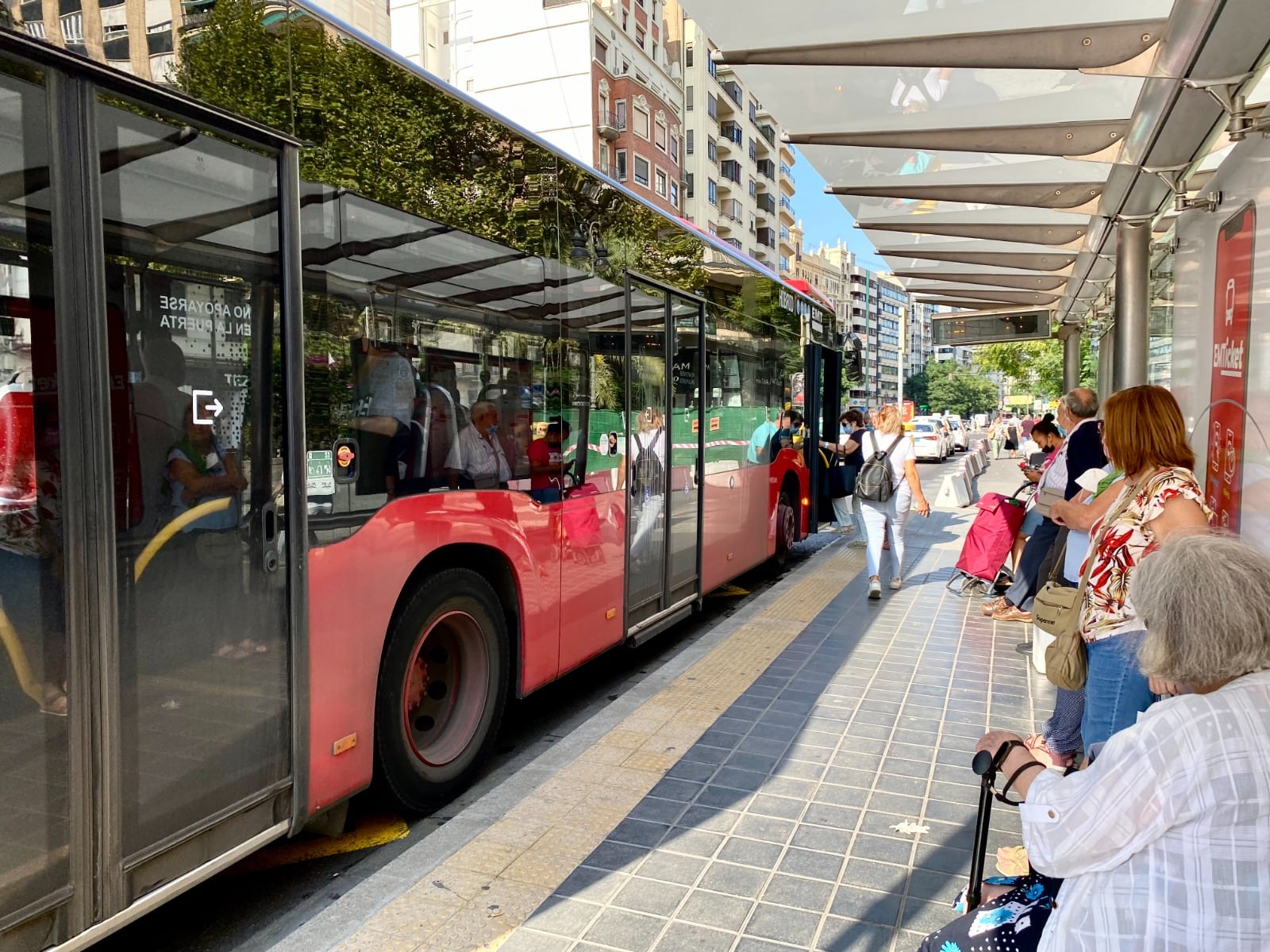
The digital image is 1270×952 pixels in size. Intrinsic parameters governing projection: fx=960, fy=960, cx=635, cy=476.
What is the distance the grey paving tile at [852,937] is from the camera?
10.3 feet

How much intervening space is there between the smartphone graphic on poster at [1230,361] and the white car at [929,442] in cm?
3191

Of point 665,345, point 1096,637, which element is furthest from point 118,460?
point 665,345

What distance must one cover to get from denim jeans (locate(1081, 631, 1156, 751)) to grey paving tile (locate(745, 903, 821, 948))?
1117mm

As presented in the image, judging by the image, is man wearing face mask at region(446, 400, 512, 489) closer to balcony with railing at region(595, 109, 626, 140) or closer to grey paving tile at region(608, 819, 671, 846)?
grey paving tile at region(608, 819, 671, 846)

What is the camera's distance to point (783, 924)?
327 cm

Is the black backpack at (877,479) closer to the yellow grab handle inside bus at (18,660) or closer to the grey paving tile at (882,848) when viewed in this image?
the grey paving tile at (882,848)

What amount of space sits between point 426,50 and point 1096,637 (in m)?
45.4

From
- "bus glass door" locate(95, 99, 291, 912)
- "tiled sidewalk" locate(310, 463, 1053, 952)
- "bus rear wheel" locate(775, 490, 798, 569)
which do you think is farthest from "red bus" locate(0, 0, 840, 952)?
"bus rear wheel" locate(775, 490, 798, 569)

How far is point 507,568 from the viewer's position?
4777mm

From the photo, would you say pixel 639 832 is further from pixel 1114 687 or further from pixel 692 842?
pixel 1114 687

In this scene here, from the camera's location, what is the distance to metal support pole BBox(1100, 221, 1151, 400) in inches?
283

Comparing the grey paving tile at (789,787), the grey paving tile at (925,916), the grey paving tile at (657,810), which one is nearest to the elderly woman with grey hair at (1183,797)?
the grey paving tile at (925,916)

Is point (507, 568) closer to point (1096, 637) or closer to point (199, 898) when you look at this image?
point (199, 898)

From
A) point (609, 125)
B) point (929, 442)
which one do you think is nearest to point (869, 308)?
point (609, 125)
